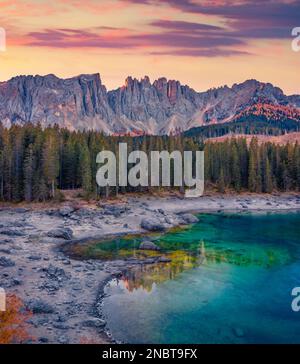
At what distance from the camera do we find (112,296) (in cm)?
3647

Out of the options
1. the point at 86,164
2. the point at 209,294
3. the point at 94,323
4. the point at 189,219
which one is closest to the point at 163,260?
the point at 209,294

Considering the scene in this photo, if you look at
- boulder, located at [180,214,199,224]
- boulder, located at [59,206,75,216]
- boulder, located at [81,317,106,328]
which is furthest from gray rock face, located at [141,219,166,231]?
boulder, located at [81,317,106,328]

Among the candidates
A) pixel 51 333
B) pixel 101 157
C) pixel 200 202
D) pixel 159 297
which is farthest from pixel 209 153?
pixel 51 333

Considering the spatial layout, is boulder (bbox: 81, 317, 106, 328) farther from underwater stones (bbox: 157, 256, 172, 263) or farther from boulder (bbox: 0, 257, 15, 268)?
underwater stones (bbox: 157, 256, 172, 263)

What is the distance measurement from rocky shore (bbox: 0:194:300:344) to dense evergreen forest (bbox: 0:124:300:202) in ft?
26.5

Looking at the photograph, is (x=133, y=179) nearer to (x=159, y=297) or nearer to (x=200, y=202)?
(x=200, y=202)

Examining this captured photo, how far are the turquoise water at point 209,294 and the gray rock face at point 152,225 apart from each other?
4.66 metres

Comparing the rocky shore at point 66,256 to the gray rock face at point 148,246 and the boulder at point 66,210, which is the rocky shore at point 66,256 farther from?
the gray rock face at point 148,246

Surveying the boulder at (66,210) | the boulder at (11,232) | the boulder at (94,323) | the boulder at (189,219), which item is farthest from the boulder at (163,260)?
the boulder at (66,210)

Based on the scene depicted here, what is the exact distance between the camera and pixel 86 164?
9488cm

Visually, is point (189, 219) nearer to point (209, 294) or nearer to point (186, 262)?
point (186, 262)

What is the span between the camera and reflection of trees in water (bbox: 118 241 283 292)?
41.2m

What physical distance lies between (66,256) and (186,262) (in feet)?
47.8
